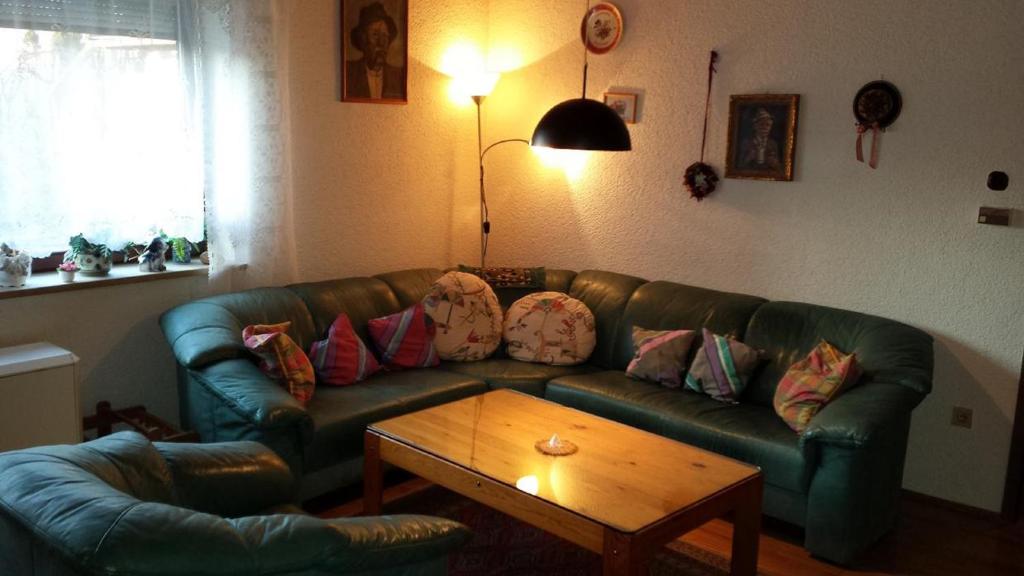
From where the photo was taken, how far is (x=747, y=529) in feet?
9.57

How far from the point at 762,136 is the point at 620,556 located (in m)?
2.42

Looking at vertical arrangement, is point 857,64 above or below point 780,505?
above

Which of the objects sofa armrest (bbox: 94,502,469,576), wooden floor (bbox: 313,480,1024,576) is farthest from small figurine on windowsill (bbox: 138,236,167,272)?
sofa armrest (bbox: 94,502,469,576)

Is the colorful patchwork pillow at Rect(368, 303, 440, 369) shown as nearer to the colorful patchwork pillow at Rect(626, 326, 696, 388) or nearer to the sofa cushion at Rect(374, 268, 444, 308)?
the sofa cushion at Rect(374, 268, 444, 308)

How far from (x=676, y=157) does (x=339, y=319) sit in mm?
1879

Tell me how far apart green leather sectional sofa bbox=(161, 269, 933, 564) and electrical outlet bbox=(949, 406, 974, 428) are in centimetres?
36

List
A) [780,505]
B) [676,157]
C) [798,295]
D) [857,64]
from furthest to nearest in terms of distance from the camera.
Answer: [676,157]
[798,295]
[857,64]
[780,505]

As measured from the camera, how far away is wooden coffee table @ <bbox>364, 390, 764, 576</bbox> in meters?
2.57

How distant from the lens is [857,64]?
3861 mm

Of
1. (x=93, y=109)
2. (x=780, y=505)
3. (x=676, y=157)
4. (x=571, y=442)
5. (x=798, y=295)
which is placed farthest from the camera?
(x=676, y=157)

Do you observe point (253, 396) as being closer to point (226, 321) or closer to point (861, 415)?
point (226, 321)

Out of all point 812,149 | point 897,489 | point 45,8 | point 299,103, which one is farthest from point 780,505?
point 45,8

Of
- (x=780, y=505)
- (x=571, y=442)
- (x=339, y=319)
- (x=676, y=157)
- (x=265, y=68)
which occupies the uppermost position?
(x=265, y=68)

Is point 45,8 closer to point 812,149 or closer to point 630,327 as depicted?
point 630,327
